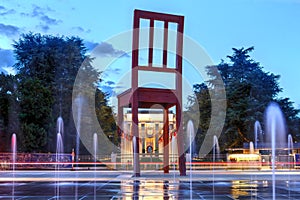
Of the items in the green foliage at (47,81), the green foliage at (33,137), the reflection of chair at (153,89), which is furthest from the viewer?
the green foliage at (47,81)

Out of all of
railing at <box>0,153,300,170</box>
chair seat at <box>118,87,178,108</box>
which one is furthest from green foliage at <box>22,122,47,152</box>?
chair seat at <box>118,87,178,108</box>

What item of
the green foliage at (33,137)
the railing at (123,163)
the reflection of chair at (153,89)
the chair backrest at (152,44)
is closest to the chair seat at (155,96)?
the reflection of chair at (153,89)

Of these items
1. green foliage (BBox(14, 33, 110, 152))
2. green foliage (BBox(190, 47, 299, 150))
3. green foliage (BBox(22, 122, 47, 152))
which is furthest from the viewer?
green foliage (BBox(190, 47, 299, 150))

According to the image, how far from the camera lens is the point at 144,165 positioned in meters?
17.8

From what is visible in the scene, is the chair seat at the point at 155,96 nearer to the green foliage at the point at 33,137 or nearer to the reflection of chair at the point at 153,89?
the reflection of chair at the point at 153,89

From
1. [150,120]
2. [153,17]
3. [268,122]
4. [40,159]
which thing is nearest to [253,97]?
[268,122]

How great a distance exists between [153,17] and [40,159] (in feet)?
34.2

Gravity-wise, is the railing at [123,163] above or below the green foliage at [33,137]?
below

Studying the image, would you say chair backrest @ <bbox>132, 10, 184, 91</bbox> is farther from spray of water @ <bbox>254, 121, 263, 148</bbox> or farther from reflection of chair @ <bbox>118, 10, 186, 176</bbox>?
spray of water @ <bbox>254, 121, 263, 148</bbox>

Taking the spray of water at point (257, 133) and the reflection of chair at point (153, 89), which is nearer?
the reflection of chair at point (153, 89)

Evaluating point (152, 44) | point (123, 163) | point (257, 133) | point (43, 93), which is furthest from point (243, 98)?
point (152, 44)

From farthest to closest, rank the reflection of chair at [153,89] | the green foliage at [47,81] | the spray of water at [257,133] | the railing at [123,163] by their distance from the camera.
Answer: the spray of water at [257,133]
the green foliage at [47,81]
the railing at [123,163]
the reflection of chair at [153,89]

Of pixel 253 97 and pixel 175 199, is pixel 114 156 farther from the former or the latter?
pixel 175 199

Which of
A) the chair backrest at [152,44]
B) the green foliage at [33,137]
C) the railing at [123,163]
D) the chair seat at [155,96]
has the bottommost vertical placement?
the railing at [123,163]
